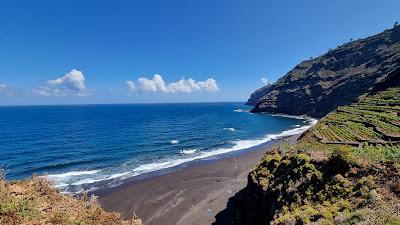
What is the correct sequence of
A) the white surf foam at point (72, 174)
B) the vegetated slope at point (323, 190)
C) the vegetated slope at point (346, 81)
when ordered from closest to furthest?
1. the vegetated slope at point (323, 190)
2. the white surf foam at point (72, 174)
3. the vegetated slope at point (346, 81)

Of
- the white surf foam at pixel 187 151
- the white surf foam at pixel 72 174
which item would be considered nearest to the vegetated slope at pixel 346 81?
the white surf foam at pixel 187 151

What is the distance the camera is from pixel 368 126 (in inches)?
2361

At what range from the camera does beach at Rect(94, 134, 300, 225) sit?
37781 millimetres

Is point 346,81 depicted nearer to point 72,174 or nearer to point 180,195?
point 180,195

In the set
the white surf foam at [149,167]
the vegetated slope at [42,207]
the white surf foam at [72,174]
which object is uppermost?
the vegetated slope at [42,207]

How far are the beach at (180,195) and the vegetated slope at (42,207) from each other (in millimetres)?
21050

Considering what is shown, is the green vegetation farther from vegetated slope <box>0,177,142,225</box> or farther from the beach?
vegetated slope <box>0,177,142,225</box>

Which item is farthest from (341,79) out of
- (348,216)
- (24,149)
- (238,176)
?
(348,216)

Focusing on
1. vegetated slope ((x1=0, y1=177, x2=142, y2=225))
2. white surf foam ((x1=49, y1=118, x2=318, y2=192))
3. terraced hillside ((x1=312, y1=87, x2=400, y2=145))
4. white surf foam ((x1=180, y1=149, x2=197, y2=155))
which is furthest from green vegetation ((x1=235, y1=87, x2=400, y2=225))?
white surf foam ((x1=180, y1=149, x2=197, y2=155))

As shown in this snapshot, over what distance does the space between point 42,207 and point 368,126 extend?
62.2 metres

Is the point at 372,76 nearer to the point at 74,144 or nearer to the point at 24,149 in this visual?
the point at 74,144

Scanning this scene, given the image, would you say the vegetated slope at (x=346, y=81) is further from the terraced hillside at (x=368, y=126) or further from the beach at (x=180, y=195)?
the beach at (x=180, y=195)

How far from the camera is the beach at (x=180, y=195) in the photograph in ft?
124

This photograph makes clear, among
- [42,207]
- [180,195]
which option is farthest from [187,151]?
[42,207]
